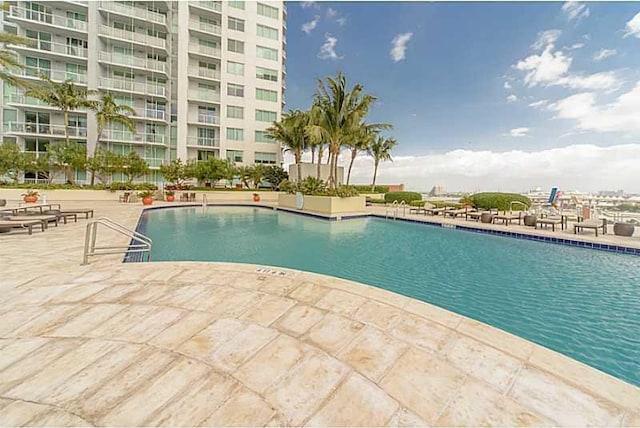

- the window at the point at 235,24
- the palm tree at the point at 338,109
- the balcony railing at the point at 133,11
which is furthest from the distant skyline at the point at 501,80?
the balcony railing at the point at 133,11

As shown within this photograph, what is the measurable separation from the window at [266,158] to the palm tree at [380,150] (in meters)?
11.3

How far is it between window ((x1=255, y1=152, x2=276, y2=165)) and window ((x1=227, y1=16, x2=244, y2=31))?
45.5 ft

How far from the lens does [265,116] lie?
3275cm

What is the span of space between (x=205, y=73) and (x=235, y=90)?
339cm

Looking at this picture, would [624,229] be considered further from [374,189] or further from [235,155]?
[235,155]

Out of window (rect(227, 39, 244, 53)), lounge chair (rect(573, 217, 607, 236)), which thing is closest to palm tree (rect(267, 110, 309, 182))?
window (rect(227, 39, 244, 53))

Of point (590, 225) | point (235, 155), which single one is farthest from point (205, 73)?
point (590, 225)

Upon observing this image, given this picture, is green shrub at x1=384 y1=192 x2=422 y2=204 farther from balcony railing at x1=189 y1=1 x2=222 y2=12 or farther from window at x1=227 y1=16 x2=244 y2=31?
balcony railing at x1=189 y1=1 x2=222 y2=12

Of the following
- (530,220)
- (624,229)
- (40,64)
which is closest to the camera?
(624,229)

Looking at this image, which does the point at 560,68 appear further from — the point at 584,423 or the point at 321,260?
the point at 584,423

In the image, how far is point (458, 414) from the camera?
74.0 inches

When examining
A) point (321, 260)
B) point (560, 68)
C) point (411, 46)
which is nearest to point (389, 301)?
point (321, 260)

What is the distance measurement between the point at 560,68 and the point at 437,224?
12.6 m

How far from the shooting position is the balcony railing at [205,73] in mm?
29875
